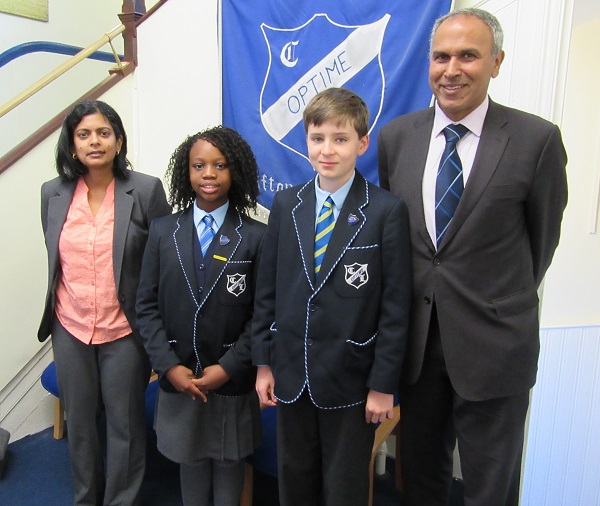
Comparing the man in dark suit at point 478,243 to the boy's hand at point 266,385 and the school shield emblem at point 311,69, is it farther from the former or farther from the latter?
the school shield emblem at point 311,69

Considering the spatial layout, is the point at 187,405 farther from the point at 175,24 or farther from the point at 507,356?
the point at 175,24

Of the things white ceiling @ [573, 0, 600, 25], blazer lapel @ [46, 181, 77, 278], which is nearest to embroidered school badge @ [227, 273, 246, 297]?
blazer lapel @ [46, 181, 77, 278]

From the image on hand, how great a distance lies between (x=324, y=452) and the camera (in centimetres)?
130

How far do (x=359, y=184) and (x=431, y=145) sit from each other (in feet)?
0.68

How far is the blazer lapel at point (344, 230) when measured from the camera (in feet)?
3.93

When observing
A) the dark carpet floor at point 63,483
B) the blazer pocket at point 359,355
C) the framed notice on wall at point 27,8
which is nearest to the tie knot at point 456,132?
the blazer pocket at point 359,355

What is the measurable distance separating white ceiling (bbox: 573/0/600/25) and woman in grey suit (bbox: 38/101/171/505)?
1706mm

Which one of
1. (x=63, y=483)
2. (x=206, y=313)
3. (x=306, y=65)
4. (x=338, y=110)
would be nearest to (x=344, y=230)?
(x=338, y=110)

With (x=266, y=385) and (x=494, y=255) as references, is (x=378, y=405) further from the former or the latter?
(x=494, y=255)

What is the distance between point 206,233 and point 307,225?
15.1 inches

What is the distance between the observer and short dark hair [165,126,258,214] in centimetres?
151

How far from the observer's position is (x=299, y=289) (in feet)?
4.03

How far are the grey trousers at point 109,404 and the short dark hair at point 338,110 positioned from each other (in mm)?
995

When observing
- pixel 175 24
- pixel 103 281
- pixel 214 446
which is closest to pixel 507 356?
pixel 214 446
